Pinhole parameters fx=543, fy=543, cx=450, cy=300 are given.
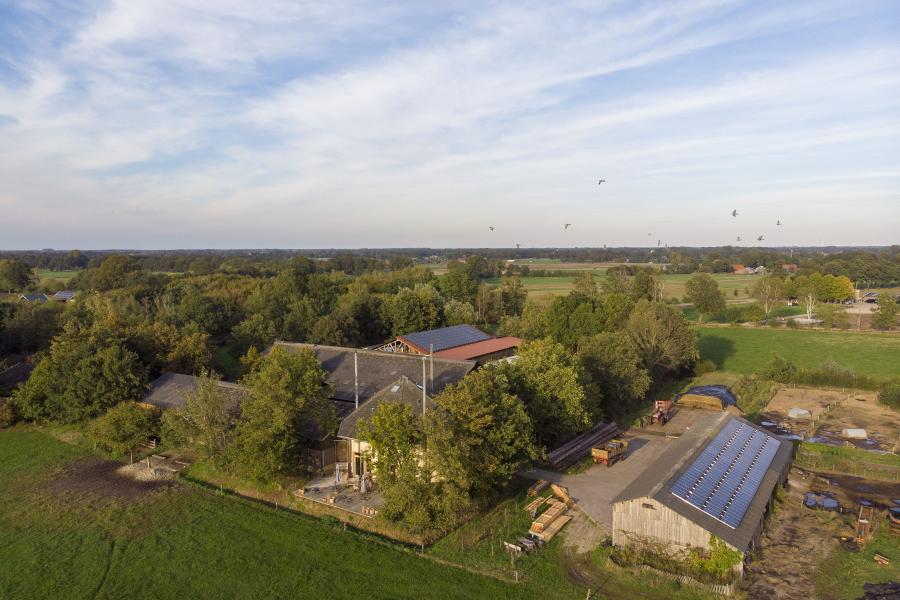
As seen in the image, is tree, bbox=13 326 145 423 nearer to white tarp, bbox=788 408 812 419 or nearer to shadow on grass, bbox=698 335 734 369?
white tarp, bbox=788 408 812 419

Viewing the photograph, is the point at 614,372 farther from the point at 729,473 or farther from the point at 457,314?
the point at 457,314

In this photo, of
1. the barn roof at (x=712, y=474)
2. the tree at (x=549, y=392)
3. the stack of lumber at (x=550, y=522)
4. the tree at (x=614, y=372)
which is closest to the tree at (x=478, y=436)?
the stack of lumber at (x=550, y=522)

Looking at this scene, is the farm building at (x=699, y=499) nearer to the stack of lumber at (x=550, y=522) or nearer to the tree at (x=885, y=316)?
the stack of lumber at (x=550, y=522)

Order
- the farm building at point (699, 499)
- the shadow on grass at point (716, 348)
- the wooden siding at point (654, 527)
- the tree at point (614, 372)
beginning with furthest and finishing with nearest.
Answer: the shadow on grass at point (716, 348) < the tree at point (614, 372) < the farm building at point (699, 499) < the wooden siding at point (654, 527)

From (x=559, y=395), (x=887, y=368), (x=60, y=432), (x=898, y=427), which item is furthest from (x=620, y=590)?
(x=887, y=368)

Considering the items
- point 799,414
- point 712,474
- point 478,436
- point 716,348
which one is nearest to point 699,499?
point 712,474
